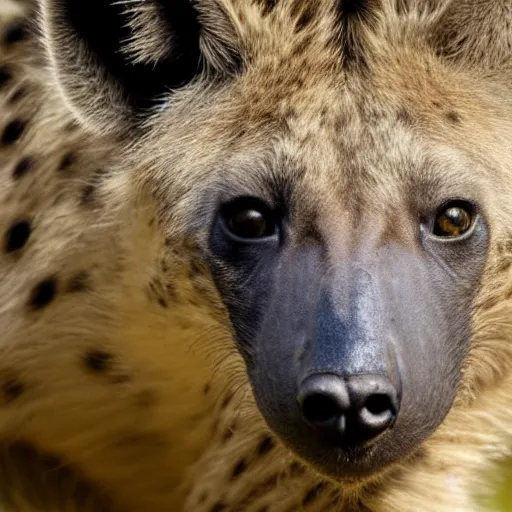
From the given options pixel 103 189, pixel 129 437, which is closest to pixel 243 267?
pixel 103 189

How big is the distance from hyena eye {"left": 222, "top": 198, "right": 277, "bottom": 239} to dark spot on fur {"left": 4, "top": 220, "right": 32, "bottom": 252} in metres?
1.15

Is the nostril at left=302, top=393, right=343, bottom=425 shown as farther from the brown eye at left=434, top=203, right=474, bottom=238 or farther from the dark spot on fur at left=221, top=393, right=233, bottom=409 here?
the dark spot on fur at left=221, top=393, right=233, bottom=409

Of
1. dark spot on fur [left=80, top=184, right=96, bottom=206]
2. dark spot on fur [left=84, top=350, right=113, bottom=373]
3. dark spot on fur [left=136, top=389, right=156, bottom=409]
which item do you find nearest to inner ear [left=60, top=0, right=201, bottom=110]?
dark spot on fur [left=80, top=184, right=96, bottom=206]

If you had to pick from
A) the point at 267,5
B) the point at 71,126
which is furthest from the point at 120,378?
the point at 267,5

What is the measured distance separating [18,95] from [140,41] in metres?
1.00

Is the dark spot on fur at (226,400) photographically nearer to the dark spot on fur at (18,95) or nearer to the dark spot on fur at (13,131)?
the dark spot on fur at (13,131)

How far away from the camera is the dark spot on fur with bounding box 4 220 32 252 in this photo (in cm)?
615

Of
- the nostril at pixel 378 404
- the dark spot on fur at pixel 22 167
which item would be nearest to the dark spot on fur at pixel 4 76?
the dark spot on fur at pixel 22 167

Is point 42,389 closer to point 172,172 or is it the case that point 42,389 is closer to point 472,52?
point 172,172

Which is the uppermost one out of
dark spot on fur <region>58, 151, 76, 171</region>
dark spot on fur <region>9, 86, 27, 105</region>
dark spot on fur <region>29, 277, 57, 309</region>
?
dark spot on fur <region>9, 86, 27, 105</region>

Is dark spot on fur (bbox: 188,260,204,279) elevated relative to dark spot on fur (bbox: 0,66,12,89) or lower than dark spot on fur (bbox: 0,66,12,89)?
lower

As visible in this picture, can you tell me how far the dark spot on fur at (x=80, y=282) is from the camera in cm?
601

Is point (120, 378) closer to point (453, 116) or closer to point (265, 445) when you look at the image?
point (265, 445)

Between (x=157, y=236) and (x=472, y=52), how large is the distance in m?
1.20
